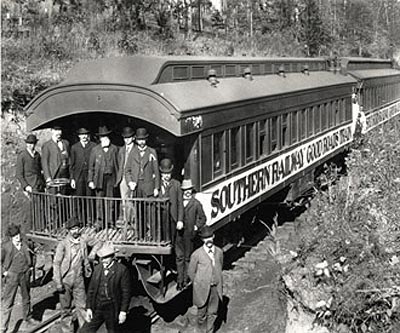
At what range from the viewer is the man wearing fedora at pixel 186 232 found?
27.6 feet

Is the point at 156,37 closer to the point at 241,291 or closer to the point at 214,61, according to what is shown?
the point at 214,61

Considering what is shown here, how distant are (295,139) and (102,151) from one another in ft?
20.6

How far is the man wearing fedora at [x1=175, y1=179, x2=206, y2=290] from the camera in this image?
841cm

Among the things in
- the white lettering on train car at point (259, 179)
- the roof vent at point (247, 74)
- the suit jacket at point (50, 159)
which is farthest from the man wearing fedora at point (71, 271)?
the roof vent at point (247, 74)

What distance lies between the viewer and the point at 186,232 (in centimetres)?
844

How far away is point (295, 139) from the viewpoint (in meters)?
13.9

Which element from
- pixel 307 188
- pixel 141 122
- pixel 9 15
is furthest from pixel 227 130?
pixel 9 15

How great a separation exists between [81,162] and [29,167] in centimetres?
112

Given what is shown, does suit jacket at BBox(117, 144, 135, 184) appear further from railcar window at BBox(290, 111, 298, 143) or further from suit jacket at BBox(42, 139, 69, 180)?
railcar window at BBox(290, 111, 298, 143)

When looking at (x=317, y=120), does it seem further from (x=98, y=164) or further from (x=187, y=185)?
(x=98, y=164)

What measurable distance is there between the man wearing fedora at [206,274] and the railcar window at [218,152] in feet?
5.69

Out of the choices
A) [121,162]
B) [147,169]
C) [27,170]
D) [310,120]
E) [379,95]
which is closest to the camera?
[147,169]

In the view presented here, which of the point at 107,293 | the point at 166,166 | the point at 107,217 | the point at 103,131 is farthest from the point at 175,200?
the point at 107,293

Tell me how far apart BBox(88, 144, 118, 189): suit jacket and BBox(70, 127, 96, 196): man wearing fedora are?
29 cm
